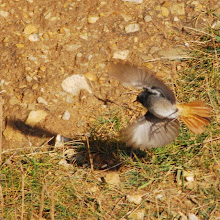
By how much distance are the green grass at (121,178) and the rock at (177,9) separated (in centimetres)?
98

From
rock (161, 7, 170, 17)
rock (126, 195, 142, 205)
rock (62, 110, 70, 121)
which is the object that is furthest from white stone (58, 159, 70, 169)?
rock (161, 7, 170, 17)

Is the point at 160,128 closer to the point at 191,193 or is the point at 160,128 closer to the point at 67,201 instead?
the point at 191,193

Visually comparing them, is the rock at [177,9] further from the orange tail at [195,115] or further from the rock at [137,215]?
the rock at [137,215]

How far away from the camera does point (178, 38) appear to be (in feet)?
13.2

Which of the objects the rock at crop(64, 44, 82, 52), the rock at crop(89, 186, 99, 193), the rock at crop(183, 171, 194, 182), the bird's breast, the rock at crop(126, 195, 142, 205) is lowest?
the rock at crop(126, 195, 142, 205)

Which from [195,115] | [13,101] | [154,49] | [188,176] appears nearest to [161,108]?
[195,115]

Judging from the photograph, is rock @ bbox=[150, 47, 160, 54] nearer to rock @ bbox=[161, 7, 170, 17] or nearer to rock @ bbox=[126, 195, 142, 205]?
rock @ bbox=[161, 7, 170, 17]

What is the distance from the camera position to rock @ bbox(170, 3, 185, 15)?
4.17 m

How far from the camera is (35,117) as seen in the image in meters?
3.56

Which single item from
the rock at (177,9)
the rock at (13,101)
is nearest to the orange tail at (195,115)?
the rock at (13,101)

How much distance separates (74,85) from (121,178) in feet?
2.99

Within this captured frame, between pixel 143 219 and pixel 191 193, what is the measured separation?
388 millimetres

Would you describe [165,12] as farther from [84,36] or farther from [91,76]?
[91,76]

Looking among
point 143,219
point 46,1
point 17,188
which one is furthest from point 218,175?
point 46,1
